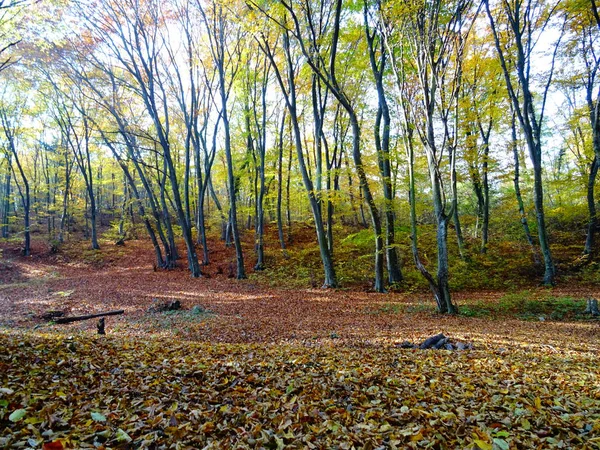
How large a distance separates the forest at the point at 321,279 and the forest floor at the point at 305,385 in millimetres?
28

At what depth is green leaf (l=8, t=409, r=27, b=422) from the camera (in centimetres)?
229

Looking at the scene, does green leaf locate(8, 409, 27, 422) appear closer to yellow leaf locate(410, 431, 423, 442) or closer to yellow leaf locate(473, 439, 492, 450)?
yellow leaf locate(410, 431, 423, 442)

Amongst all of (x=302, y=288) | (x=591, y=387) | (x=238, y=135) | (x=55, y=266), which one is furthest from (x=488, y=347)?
(x=55, y=266)

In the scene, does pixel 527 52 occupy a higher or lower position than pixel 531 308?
higher

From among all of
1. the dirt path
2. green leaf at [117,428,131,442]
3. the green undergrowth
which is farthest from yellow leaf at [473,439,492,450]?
the green undergrowth

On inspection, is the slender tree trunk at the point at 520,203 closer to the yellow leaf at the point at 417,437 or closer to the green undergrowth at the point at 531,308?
the green undergrowth at the point at 531,308

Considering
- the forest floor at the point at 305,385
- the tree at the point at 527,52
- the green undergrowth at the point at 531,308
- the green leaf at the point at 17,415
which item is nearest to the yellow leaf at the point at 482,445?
the forest floor at the point at 305,385

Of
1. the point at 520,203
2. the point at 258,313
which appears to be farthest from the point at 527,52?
the point at 258,313

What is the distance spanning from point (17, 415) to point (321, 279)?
1204cm

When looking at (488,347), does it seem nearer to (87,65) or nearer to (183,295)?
(183,295)

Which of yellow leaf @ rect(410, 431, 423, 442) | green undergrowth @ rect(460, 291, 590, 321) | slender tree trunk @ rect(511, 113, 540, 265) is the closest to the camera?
yellow leaf @ rect(410, 431, 423, 442)

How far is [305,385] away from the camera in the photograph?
11.2 feet

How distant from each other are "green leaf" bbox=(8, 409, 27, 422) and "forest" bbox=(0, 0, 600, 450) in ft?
0.04

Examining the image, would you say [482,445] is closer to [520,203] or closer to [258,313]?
[258,313]
